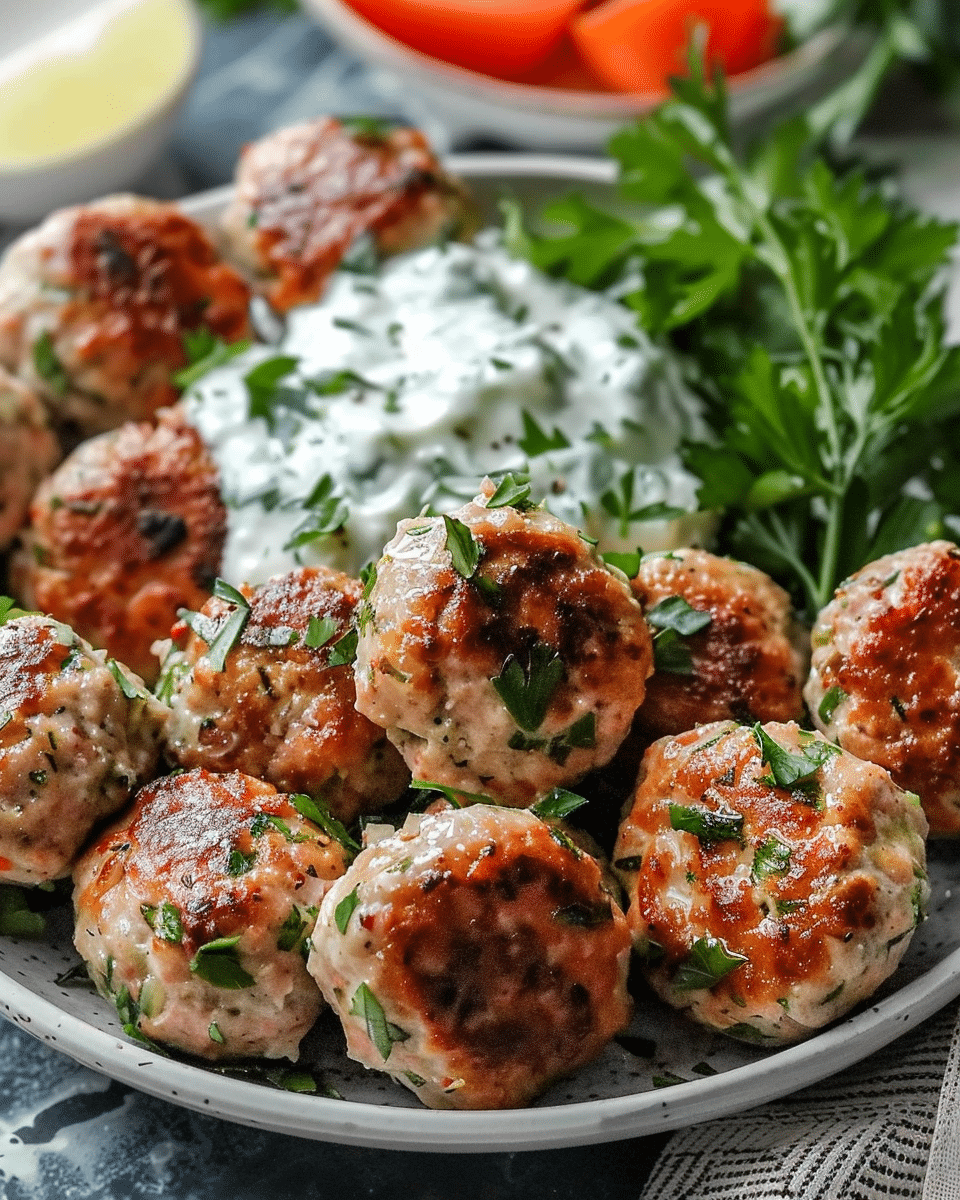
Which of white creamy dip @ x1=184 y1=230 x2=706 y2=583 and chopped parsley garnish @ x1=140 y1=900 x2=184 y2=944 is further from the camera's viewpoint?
white creamy dip @ x1=184 y1=230 x2=706 y2=583

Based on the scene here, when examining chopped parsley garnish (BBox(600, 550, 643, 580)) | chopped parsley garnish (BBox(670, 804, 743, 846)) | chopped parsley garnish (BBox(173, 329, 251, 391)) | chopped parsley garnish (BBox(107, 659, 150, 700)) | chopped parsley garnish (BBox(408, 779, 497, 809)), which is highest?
chopped parsley garnish (BBox(173, 329, 251, 391))

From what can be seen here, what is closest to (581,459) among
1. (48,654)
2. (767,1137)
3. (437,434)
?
(437,434)

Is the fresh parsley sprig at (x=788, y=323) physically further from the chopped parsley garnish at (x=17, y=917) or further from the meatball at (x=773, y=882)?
the chopped parsley garnish at (x=17, y=917)

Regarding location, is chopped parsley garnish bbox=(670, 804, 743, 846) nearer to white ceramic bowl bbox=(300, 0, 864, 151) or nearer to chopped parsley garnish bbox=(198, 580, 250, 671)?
chopped parsley garnish bbox=(198, 580, 250, 671)

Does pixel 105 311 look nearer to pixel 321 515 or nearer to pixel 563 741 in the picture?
pixel 321 515

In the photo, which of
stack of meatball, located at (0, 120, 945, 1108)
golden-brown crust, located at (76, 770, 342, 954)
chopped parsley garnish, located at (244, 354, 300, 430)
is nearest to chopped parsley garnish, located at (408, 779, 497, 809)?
stack of meatball, located at (0, 120, 945, 1108)

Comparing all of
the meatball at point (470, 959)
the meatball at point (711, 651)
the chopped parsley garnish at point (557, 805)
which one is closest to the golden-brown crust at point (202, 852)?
the meatball at point (470, 959)
